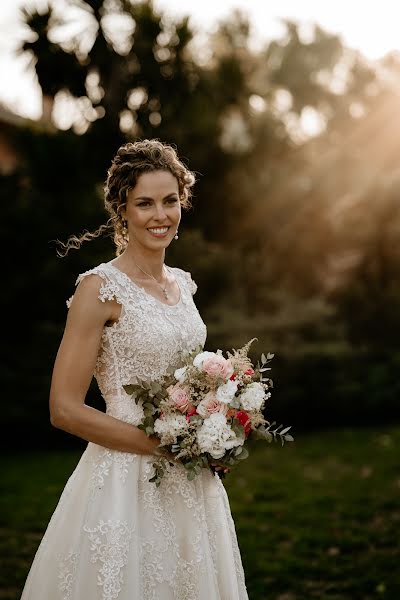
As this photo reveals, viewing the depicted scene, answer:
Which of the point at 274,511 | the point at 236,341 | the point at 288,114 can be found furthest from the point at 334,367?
the point at 288,114

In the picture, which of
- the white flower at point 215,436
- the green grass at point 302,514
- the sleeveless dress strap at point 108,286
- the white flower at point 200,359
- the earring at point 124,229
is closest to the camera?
the white flower at point 215,436

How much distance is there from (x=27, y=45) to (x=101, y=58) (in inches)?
43.6

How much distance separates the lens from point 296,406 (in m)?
10.9

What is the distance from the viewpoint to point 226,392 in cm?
276

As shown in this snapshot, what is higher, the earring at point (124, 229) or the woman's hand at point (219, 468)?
the earring at point (124, 229)

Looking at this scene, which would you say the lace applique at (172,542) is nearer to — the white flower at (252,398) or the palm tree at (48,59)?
the white flower at (252,398)

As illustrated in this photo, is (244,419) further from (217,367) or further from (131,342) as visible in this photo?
(131,342)

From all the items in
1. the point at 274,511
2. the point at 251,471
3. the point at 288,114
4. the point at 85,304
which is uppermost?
the point at 288,114

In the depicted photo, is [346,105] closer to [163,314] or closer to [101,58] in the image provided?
[101,58]

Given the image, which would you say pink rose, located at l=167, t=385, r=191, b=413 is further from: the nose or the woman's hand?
the nose

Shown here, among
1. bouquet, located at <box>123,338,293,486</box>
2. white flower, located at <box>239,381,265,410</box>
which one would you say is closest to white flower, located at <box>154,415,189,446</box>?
bouquet, located at <box>123,338,293,486</box>

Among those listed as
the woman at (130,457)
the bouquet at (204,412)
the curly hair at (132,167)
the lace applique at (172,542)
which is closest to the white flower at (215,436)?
the bouquet at (204,412)

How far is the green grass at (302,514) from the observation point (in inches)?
207

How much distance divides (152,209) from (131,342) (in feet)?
1.82
